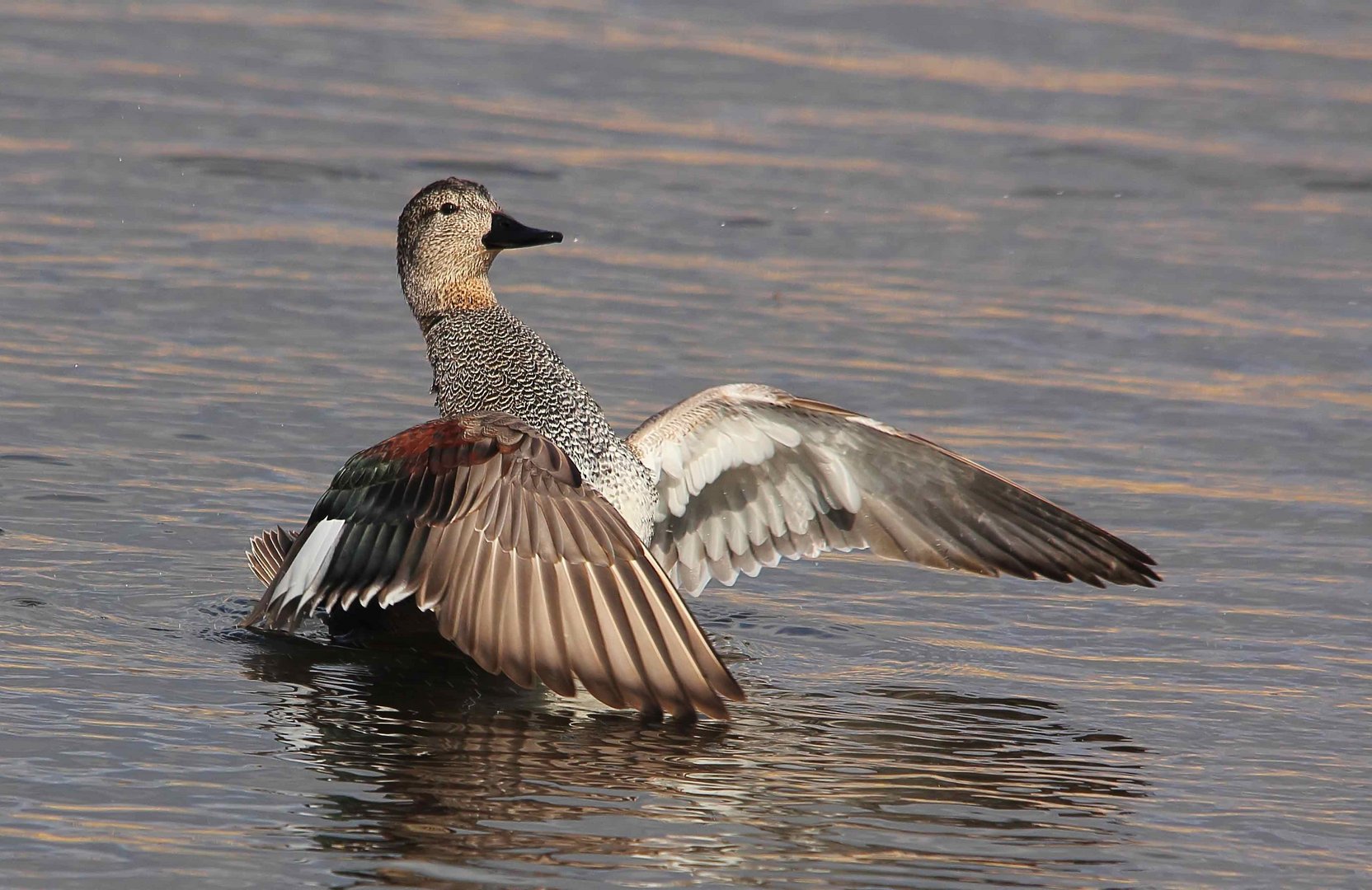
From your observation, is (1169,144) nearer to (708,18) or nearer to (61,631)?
(708,18)

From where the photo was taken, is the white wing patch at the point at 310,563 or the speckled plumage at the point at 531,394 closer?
the white wing patch at the point at 310,563

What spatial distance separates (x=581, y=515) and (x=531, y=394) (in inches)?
50.9

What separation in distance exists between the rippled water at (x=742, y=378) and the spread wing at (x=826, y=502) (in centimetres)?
24

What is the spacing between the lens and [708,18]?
647 inches

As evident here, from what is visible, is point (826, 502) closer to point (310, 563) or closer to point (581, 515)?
point (581, 515)

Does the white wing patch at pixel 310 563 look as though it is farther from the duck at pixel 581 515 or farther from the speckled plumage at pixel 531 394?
the speckled plumage at pixel 531 394

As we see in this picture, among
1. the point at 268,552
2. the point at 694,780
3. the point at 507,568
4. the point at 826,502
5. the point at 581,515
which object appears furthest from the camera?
the point at 826,502

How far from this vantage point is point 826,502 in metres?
7.94

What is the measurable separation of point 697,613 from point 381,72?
26.7ft

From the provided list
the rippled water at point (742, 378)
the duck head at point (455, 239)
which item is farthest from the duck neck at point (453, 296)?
the rippled water at point (742, 378)

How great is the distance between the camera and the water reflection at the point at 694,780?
539 centimetres

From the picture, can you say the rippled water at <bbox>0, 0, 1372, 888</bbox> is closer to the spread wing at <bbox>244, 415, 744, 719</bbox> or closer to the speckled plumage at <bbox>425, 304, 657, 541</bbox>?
the spread wing at <bbox>244, 415, 744, 719</bbox>

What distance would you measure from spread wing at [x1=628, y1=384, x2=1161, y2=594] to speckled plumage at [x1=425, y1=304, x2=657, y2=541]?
0.22 m

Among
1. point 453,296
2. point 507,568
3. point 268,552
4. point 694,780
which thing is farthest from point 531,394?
point 694,780
